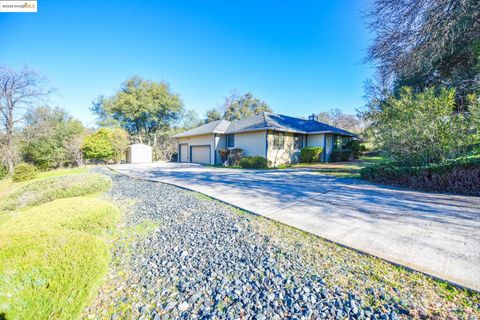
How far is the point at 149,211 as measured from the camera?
194 inches

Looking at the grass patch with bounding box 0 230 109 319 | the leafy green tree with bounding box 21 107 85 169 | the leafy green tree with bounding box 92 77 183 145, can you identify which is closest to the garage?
the leafy green tree with bounding box 92 77 183 145

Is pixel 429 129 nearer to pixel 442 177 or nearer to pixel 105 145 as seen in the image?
pixel 442 177

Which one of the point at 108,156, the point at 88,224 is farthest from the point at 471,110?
the point at 108,156

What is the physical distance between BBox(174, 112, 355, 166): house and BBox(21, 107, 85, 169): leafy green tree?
45.0ft

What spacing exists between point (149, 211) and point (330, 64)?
1596 cm

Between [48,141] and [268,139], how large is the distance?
2304cm

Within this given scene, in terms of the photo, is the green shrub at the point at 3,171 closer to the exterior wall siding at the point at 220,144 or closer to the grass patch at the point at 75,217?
the exterior wall siding at the point at 220,144

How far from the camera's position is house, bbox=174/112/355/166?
15.4 m

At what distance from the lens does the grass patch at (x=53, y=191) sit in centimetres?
607

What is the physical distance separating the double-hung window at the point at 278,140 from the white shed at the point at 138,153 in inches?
676

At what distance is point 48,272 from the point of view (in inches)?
79.1

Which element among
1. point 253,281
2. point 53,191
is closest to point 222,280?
point 253,281

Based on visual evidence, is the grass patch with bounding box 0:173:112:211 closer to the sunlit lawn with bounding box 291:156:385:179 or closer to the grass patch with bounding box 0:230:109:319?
the grass patch with bounding box 0:230:109:319

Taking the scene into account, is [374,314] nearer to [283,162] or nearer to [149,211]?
[149,211]
